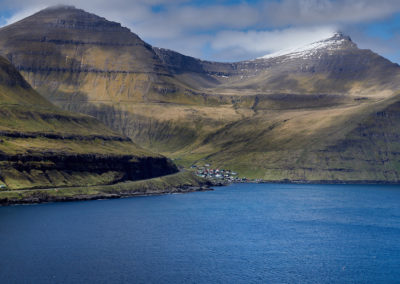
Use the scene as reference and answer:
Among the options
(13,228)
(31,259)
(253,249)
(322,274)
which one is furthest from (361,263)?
(13,228)


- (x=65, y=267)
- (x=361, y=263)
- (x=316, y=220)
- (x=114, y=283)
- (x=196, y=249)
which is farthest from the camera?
(x=316, y=220)

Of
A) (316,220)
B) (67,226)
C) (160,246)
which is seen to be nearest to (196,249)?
(160,246)

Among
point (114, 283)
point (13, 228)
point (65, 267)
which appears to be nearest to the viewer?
point (114, 283)

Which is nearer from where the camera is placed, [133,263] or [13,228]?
[133,263]

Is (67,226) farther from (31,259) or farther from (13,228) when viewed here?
(31,259)

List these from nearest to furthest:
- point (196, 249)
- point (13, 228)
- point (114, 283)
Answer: point (114, 283) → point (196, 249) → point (13, 228)

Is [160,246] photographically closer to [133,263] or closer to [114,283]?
[133,263]
